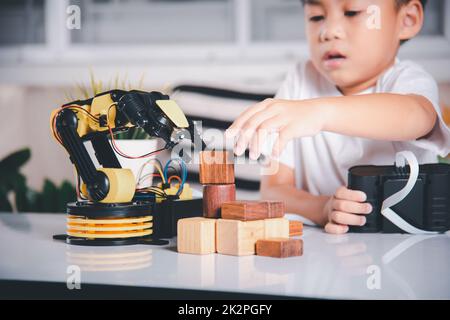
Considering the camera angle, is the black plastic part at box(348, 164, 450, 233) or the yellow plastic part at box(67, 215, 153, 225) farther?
the black plastic part at box(348, 164, 450, 233)

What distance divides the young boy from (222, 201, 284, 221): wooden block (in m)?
0.07

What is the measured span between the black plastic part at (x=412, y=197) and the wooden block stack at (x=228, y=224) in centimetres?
24

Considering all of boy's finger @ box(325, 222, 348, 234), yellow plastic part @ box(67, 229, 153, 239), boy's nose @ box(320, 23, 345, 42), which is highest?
boy's nose @ box(320, 23, 345, 42)

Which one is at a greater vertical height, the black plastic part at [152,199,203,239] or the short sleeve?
the short sleeve

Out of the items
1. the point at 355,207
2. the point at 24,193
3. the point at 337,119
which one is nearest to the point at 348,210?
the point at 355,207

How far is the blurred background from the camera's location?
2.32 meters

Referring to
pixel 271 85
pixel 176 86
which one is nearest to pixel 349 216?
pixel 271 85

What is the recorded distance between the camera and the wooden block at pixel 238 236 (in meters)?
0.79

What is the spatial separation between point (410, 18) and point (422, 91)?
22cm

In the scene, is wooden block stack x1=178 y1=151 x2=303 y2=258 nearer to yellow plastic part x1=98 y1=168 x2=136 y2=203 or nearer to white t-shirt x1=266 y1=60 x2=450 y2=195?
yellow plastic part x1=98 y1=168 x2=136 y2=203

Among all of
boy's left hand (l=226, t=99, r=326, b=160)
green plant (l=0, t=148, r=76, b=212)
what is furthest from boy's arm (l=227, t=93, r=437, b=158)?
green plant (l=0, t=148, r=76, b=212)

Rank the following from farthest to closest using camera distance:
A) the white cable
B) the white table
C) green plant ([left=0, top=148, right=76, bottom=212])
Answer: green plant ([left=0, top=148, right=76, bottom=212]), the white cable, the white table

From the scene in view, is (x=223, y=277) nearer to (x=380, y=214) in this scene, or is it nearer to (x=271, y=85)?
(x=380, y=214)

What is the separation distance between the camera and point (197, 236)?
0.81 metres
